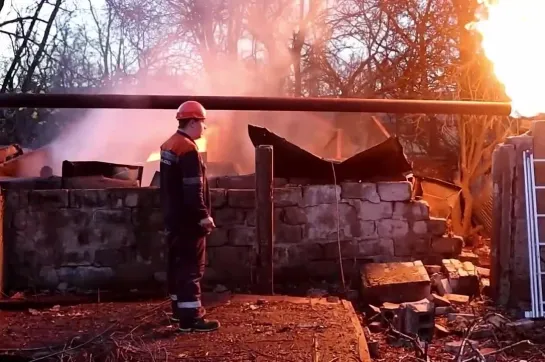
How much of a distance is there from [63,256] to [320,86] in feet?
37.6

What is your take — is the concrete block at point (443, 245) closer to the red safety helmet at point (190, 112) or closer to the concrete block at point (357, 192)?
the concrete block at point (357, 192)

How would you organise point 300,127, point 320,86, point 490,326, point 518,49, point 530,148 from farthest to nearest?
1. point 320,86
2. point 300,127
3. point 518,49
4. point 530,148
5. point 490,326

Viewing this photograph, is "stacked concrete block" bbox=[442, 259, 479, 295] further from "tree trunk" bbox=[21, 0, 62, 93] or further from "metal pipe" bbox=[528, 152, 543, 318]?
"tree trunk" bbox=[21, 0, 62, 93]

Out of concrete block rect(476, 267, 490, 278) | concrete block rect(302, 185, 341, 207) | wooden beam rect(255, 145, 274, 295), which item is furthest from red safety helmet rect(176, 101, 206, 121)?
concrete block rect(476, 267, 490, 278)

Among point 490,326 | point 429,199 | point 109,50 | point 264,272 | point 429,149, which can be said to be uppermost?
point 109,50

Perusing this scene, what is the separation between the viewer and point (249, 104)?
6.49 metres

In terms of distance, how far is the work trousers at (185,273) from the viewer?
5.37 meters

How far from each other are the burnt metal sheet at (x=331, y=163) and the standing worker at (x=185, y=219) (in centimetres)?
196

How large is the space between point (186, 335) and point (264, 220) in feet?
5.81

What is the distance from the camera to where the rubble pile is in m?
5.24

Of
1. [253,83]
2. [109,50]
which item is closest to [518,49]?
[253,83]

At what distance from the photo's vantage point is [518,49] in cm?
725

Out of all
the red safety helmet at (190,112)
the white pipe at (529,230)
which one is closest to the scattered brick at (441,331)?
the white pipe at (529,230)

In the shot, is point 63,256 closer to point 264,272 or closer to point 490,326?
point 264,272
